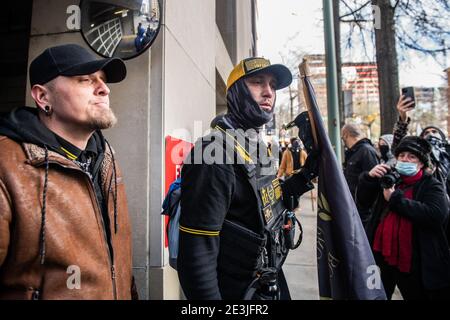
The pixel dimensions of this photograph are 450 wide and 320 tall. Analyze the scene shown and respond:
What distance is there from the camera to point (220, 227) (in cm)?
150

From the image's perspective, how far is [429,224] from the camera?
7.85ft

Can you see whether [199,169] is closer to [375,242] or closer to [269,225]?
[269,225]

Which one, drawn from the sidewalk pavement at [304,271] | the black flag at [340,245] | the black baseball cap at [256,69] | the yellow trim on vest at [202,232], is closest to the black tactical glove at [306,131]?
the black flag at [340,245]

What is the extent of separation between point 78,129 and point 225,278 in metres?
1.17

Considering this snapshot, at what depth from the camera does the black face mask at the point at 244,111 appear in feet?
6.06

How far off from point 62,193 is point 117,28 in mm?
1954

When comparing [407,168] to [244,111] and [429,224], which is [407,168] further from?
[244,111]

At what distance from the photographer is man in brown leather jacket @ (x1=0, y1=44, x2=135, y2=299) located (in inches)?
45.0

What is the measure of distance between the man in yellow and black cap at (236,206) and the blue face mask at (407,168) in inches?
57.6

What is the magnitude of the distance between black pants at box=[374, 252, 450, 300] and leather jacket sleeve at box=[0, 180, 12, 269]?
116 inches

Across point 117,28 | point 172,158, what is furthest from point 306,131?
point 117,28

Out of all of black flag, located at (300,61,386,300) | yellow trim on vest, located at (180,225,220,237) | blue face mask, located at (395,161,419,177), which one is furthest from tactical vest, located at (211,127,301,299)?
blue face mask, located at (395,161,419,177)

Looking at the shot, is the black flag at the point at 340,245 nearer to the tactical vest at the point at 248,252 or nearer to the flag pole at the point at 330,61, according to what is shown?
the tactical vest at the point at 248,252

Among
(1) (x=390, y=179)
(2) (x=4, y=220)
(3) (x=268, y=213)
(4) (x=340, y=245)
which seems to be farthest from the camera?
(1) (x=390, y=179)
